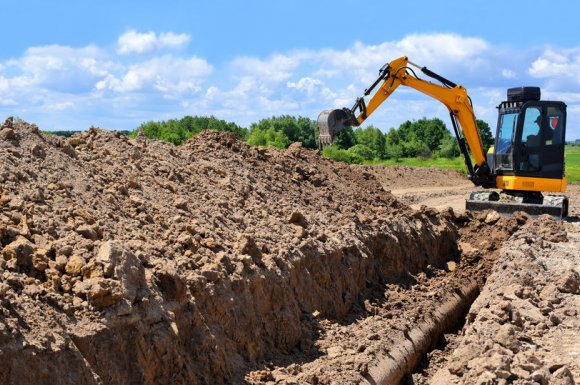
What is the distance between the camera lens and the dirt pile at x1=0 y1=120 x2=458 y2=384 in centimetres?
645

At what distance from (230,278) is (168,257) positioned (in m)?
0.77

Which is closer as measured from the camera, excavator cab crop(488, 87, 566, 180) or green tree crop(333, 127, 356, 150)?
excavator cab crop(488, 87, 566, 180)

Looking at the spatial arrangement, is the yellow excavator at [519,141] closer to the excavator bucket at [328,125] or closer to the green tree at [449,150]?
the excavator bucket at [328,125]

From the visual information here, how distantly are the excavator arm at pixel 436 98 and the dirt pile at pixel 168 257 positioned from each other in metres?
3.85

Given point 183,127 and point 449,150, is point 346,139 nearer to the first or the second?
point 449,150

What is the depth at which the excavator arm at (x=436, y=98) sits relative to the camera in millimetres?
17359

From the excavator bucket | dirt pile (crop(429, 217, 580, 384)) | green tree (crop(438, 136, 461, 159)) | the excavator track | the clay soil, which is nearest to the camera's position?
the clay soil

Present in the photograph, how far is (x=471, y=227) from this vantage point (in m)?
16.4

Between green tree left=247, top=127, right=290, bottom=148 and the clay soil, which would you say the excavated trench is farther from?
green tree left=247, top=127, right=290, bottom=148

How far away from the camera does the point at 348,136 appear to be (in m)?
50.6

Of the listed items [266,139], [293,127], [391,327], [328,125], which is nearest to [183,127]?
[266,139]

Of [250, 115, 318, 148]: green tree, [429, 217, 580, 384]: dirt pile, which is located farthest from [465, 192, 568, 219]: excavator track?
[250, 115, 318, 148]: green tree

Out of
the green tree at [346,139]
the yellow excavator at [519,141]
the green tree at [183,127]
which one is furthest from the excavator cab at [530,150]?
the green tree at [346,139]

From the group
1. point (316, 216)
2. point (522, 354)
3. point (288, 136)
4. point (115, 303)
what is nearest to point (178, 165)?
point (316, 216)
